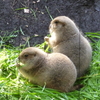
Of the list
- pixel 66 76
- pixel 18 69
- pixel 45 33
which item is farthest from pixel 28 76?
pixel 45 33

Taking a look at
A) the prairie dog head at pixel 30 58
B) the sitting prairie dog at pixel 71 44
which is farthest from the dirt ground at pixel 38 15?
the prairie dog head at pixel 30 58

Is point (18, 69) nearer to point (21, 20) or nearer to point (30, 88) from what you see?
point (30, 88)

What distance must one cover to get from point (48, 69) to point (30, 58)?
0.95ft

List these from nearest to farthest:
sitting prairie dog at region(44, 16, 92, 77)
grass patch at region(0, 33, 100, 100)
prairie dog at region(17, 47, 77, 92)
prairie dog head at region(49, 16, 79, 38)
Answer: grass patch at region(0, 33, 100, 100) < prairie dog at region(17, 47, 77, 92) < sitting prairie dog at region(44, 16, 92, 77) < prairie dog head at region(49, 16, 79, 38)

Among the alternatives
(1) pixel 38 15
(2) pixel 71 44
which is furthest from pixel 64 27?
(1) pixel 38 15

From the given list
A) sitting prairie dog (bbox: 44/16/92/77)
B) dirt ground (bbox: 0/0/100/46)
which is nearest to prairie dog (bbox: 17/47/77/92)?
sitting prairie dog (bbox: 44/16/92/77)

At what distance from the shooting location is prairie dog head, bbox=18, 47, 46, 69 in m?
3.49

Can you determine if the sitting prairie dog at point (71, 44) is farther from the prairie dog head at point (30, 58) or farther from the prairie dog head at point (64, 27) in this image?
the prairie dog head at point (30, 58)

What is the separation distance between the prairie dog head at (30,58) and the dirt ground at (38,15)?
4.24 feet

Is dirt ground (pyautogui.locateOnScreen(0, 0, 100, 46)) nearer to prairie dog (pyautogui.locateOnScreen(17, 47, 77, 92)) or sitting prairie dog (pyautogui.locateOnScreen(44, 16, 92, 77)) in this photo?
sitting prairie dog (pyautogui.locateOnScreen(44, 16, 92, 77))

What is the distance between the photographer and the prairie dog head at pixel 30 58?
3.49 metres

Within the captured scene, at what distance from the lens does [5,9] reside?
5473mm

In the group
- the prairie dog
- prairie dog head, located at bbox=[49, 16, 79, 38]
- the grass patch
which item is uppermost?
prairie dog head, located at bbox=[49, 16, 79, 38]

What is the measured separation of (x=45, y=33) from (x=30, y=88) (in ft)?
5.97
